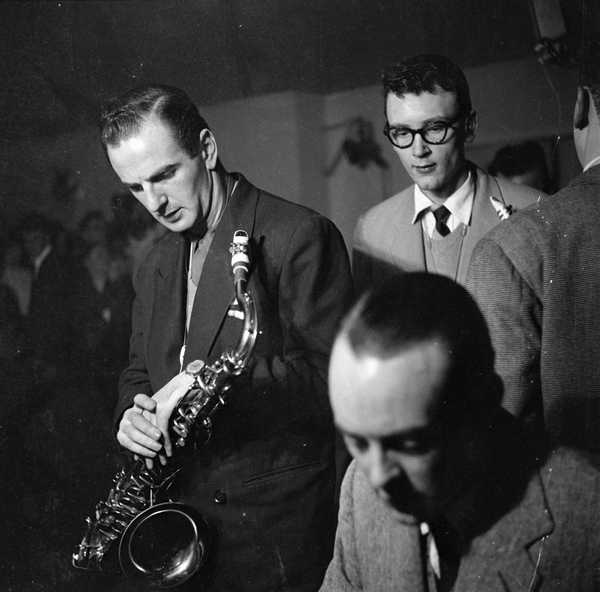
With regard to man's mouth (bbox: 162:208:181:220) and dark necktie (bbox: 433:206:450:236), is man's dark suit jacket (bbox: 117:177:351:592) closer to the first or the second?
man's mouth (bbox: 162:208:181:220)

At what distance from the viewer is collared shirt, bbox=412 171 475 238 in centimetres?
194

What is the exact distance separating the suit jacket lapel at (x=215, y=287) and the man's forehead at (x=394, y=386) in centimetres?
95

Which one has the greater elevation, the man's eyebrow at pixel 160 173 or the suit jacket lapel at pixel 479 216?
the man's eyebrow at pixel 160 173

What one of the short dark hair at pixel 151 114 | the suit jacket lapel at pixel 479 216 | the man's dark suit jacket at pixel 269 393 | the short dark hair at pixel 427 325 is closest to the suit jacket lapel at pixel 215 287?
the man's dark suit jacket at pixel 269 393

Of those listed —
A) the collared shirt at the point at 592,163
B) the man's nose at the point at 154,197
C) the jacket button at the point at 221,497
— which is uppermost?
the man's nose at the point at 154,197

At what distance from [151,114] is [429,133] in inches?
33.3

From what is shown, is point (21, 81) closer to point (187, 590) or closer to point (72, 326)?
point (72, 326)

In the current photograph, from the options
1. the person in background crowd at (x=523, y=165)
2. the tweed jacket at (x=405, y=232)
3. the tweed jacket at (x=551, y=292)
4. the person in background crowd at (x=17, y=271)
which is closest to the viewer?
the tweed jacket at (x=551, y=292)

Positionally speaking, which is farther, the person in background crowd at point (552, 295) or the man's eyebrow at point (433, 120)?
the man's eyebrow at point (433, 120)

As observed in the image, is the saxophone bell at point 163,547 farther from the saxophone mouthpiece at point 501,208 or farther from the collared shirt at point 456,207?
the saxophone mouthpiece at point 501,208

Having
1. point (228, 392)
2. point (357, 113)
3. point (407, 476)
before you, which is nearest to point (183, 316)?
point (228, 392)

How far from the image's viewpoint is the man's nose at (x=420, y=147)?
74.3 inches

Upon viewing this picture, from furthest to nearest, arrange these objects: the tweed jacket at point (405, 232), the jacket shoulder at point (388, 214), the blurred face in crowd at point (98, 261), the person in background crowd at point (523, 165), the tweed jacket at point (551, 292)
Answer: the blurred face in crowd at point (98, 261) → the person in background crowd at point (523, 165) → the jacket shoulder at point (388, 214) → the tweed jacket at point (405, 232) → the tweed jacket at point (551, 292)

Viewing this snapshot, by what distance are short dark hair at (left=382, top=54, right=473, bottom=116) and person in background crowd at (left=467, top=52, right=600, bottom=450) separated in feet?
1.73
